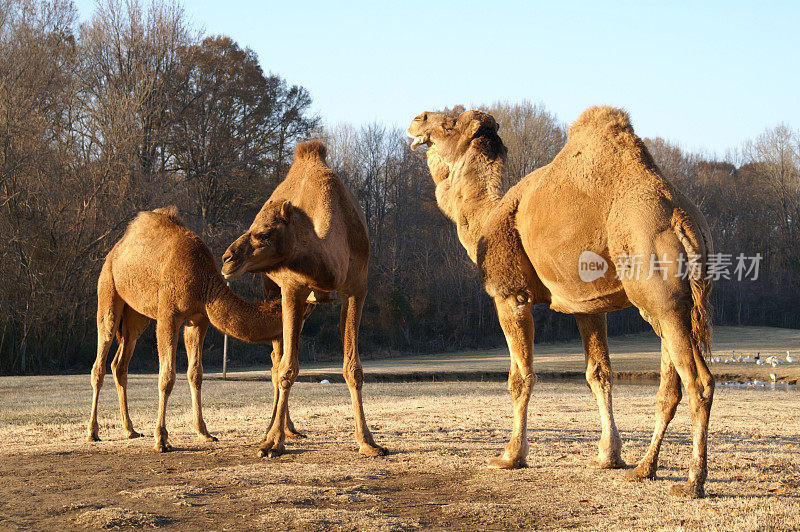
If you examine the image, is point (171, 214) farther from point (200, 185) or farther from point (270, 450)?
point (200, 185)

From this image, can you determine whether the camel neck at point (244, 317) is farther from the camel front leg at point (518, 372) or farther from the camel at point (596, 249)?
the camel front leg at point (518, 372)

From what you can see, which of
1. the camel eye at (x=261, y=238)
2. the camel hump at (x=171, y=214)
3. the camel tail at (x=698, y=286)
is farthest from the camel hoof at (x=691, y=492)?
the camel hump at (x=171, y=214)

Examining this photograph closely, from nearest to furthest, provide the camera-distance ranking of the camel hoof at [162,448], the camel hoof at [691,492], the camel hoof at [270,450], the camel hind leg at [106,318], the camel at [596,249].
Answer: the camel hoof at [691,492] < the camel at [596,249] < the camel hoof at [270,450] < the camel hoof at [162,448] < the camel hind leg at [106,318]

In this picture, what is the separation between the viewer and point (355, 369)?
862 centimetres

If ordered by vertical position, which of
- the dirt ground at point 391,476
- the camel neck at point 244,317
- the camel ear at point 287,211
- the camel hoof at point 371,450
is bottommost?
the dirt ground at point 391,476

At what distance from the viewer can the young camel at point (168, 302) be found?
9055 mm

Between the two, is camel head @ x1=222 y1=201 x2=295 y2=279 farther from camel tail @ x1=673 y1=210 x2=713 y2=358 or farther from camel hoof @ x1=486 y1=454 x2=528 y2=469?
camel tail @ x1=673 y1=210 x2=713 y2=358

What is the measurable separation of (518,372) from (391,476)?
1.65 meters

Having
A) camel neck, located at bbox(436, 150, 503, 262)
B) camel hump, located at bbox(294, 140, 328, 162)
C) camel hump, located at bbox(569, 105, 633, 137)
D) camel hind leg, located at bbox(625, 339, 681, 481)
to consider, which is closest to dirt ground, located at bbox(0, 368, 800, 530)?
camel hind leg, located at bbox(625, 339, 681, 481)

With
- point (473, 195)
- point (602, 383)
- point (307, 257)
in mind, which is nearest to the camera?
point (602, 383)

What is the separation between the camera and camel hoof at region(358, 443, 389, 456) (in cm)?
825

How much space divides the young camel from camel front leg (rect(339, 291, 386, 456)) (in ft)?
3.14

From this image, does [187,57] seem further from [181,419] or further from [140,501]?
[140,501]

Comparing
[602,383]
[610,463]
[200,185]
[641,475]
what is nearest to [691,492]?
[641,475]
